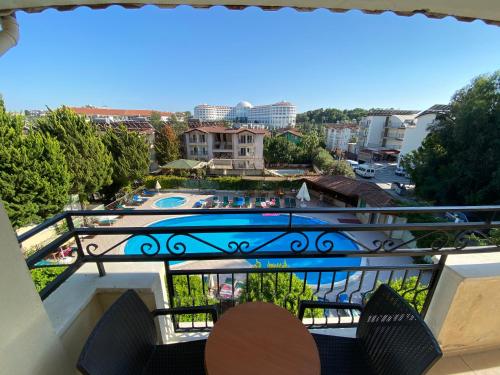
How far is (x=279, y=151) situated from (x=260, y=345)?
26.7m

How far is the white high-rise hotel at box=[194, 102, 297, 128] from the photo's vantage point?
81.1 metres

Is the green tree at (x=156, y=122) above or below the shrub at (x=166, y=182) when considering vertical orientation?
above

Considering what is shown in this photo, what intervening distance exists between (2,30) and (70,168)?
13186 mm

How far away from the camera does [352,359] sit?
1237 mm

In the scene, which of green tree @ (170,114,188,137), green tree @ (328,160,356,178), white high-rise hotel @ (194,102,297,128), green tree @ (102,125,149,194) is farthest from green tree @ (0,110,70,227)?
white high-rise hotel @ (194,102,297,128)

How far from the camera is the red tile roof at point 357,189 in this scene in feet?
38.5

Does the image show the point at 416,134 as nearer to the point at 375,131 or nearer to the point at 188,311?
the point at 375,131

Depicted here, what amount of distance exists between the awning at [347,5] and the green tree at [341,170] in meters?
20.9

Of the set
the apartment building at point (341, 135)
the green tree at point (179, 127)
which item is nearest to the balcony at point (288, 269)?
the green tree at point (179, 127)

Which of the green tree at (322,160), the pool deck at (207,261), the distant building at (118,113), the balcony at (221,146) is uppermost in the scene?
the distant building at (118,113)

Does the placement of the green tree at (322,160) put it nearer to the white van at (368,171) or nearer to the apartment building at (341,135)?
the white van at (368,171)

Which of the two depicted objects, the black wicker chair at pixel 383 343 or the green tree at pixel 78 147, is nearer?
the black wicker chair at pixel 383 343

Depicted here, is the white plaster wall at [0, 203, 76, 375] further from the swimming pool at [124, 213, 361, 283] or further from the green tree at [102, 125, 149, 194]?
the green tree at [102, 125, 149, 194]

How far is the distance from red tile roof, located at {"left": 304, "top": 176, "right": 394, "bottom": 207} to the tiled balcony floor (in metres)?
10.8
